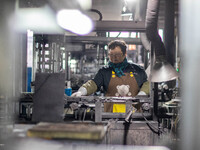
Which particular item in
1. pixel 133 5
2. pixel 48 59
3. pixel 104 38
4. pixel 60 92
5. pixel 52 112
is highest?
pixel 133 5

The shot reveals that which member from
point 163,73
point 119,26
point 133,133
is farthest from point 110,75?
point 133,133

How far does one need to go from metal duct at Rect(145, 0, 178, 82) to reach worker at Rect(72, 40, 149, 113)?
1.86ft

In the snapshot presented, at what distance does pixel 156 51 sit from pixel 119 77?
31.4 inches

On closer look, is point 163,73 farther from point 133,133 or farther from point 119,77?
point 119,77

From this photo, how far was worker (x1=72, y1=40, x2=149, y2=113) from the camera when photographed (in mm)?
3404

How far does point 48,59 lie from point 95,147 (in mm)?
2790

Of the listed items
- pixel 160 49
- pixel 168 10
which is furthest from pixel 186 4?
pixel 168 10

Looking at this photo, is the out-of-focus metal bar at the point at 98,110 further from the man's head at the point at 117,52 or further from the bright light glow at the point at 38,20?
the man's head at the point at 117,52

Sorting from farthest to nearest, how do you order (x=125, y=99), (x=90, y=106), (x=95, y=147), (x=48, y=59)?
(x=48, y=59), (x=90, y=106), (x=125, y=99), (x=95, y=147)

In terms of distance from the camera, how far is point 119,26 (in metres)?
3.10

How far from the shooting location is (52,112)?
154 centimetres

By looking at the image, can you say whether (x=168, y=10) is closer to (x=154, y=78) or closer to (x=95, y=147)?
(x=154, y=78)

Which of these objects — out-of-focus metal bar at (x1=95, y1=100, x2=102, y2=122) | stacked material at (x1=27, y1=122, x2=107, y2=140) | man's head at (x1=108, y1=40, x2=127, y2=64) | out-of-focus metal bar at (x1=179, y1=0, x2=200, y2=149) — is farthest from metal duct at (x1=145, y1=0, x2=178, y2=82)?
stacked material at (x1=27, y1=122, x2=107, y2=140)

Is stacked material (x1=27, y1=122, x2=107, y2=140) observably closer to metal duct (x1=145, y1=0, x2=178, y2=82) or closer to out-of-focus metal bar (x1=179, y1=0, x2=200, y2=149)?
out-of-focus metal bar (x1=179, y1=0, x2=200, y2=149)
